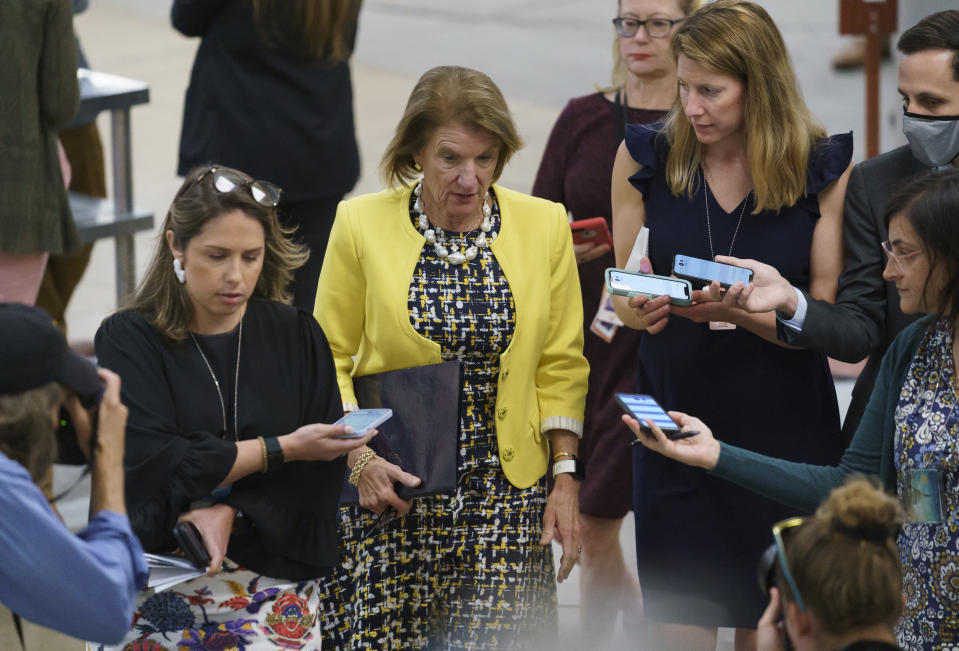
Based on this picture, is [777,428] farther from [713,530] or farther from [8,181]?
[8,181]

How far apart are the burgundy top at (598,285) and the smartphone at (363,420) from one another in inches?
54.8

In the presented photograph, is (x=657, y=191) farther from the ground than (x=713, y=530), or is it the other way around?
(x=657, y=191)

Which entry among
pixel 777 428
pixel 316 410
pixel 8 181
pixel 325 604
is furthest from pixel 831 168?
pixel 8 181

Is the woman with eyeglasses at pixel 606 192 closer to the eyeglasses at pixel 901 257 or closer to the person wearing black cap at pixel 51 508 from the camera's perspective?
the eyeglasses at pixel 901 257

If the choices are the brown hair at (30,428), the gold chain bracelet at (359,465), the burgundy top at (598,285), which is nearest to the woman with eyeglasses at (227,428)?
the gold chain bracelet at (359,465)

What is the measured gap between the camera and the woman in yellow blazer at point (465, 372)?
372 cm

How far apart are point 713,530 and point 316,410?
1208 millimetres

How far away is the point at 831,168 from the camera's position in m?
3.83

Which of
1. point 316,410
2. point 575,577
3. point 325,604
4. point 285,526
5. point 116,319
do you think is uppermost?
point 116,319

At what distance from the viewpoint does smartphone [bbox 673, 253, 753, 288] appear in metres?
3.65

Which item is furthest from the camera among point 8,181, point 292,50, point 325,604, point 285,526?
point 292,50

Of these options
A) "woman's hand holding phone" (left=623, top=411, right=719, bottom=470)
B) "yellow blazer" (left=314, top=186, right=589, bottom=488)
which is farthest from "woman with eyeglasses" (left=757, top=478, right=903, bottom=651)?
"yellow blazer" (left=314, top=186, right=589, bottom=488)

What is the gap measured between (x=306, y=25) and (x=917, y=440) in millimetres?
3380

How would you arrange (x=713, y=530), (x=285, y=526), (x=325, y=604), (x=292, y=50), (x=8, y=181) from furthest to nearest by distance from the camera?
(x=292, y=50)
(x=8, y=181)
(x=713, y=530)
(x=325, y=604)
(x=285, y=526)
